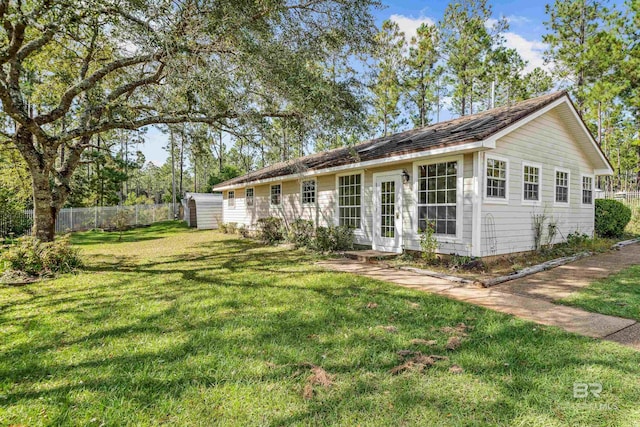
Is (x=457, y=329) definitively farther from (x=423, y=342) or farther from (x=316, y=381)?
(x=316, y=381)

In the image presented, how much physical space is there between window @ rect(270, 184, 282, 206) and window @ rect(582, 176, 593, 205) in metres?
11.3

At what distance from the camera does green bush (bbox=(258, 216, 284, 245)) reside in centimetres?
1306

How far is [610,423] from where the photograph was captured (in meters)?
2.28

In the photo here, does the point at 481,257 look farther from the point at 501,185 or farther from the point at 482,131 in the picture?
the point at 482,131

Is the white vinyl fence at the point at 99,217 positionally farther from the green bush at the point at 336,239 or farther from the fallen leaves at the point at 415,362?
the fallen leaves at the point at 415,362

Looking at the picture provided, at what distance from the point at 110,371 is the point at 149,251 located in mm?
9334

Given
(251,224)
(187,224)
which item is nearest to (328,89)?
(251,224)

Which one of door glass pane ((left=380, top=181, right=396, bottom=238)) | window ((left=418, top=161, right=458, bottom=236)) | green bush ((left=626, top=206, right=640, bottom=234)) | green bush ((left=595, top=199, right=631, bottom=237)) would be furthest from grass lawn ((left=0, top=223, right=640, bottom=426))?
green bush ((left=626, top=206, right=640, bottom=234))

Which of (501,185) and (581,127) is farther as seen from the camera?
(581,127)

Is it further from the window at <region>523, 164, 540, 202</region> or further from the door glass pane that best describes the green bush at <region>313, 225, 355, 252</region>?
the window at <region>523, 164, 540, 202</region>

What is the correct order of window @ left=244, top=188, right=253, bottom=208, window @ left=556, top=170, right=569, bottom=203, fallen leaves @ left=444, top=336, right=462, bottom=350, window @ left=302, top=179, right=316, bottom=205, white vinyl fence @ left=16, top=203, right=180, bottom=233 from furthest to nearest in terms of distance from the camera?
white vinyl fence @ left=16, top=203, right=180, bottom=233
window @ left=244, top=188, right=253, bottom=208
window @ left=302, top=179, right=316, bottom=205
window @ left=556, top=170, right=569, bottom=203
fallen leaves @ left=444, top=336, right=462, bottom=350

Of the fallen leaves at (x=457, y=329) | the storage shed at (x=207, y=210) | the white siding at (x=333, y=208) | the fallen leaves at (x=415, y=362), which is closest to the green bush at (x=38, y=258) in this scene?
the white siding at (x=333, y=208)

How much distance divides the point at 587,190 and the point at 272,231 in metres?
11.7

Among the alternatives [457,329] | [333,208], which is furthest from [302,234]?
[457,329]
